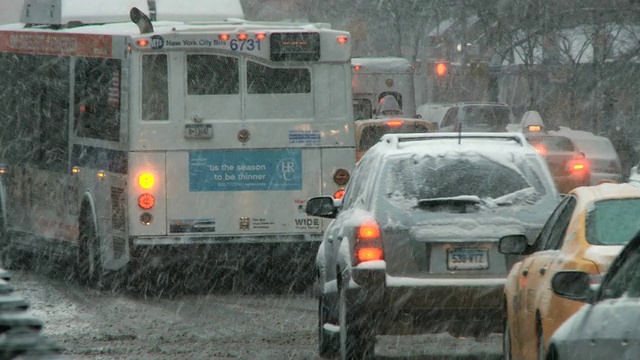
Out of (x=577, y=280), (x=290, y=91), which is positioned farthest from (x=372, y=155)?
(x=290, y=91)

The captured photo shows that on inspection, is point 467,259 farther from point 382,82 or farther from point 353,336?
point 382,82

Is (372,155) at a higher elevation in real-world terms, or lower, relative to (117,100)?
lower

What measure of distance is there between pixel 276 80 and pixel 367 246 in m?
6.64

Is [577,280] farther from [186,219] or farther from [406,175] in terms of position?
[186,219]

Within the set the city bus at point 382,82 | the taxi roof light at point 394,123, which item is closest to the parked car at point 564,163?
the taxi roof light at point 394,123

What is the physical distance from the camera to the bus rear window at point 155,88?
15742 mm

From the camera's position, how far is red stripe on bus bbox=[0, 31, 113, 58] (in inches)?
644

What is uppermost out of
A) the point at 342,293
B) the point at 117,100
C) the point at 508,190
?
the point at 117,100

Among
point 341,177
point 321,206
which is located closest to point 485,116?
point 341,177

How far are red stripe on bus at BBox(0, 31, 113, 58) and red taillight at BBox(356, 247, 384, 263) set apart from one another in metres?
7.11

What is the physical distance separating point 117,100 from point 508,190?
264 inches

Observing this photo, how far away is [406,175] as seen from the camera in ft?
33.4

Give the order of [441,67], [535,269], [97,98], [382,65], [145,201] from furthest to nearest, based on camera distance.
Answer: [441,67] → [382,65] → [97,98] → [145,201] → [535,269]

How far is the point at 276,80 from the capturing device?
16156 mm
